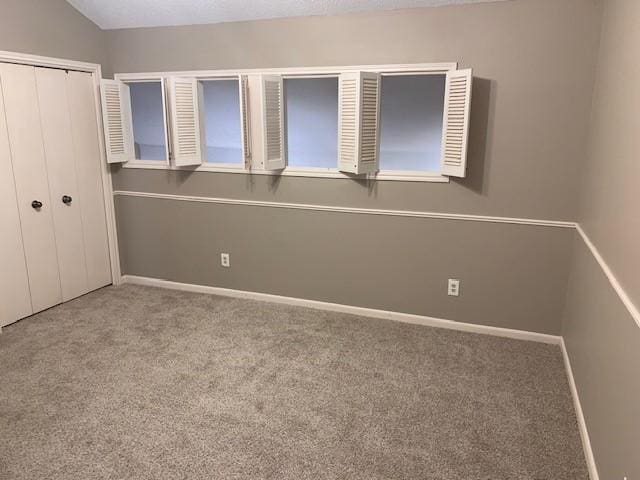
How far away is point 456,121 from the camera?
10.1ft

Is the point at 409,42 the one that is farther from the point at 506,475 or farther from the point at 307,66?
the point at 506,475

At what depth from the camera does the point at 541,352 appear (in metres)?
3.17

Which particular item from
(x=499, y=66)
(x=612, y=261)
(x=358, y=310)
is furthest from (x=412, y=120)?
(x=612, y=261)

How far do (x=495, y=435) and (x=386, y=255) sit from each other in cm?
160

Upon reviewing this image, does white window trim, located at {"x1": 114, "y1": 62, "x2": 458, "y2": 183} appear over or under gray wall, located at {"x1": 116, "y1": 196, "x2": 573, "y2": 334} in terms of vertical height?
over

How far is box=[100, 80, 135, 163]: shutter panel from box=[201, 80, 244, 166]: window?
8.61 ft

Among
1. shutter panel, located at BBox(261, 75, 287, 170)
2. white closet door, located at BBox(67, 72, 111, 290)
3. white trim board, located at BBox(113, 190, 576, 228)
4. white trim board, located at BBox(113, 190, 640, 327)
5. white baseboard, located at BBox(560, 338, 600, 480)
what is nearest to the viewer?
white baseboard, located at BBox(560, 338, 600, 480)

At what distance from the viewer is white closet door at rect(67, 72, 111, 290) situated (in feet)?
12.8

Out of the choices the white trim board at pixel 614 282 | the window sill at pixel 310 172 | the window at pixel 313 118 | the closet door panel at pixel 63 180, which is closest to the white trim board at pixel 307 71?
the closet door panel at pixel 63 180

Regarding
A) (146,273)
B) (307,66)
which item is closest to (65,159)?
(146,273)

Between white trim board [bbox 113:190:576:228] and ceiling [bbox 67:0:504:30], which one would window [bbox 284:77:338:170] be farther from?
ceiling [bbox 67:0:504:30]

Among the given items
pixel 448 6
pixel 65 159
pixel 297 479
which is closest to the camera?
pixel 297 479

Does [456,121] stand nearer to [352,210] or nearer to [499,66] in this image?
[499,66]

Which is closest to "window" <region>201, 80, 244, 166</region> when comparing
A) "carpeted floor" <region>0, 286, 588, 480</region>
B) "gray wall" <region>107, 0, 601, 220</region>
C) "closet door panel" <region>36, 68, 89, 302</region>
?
"closet door panel" <region>36, 68, 89, 302</region>
